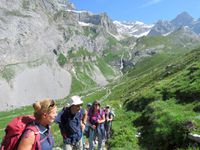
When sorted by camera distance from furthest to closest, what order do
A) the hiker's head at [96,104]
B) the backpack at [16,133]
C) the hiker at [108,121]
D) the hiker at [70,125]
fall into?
the hiker at [108,121]
the hiker's head at [96,104]
the hiker at [70,125]
the backpack at [16,133]

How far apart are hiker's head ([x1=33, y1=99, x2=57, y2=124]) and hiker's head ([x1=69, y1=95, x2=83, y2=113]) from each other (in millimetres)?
5835

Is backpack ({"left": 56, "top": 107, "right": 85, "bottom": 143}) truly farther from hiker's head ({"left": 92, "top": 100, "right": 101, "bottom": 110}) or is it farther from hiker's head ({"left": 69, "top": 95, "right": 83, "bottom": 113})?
hiker's head ({"left": 92, "top": 100, "right": 101, "bottom": 110})

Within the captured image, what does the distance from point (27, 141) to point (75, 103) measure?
6718 millimetres

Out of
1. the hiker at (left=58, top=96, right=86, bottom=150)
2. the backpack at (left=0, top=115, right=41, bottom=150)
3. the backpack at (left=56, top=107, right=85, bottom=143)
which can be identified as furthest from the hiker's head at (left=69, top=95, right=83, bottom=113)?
the backpack at (left=0, top=115, right=41, bottom=150)

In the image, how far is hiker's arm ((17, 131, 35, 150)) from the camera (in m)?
7.03

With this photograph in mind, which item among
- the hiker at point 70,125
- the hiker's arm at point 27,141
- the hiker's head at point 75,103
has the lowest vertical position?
the hiker at point 70,125

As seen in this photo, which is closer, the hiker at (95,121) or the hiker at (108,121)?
the hiker at (95,121)

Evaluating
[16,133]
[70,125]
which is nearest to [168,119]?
[70,125]

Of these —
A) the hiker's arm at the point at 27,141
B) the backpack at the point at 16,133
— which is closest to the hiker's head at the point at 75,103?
the backpack at the point at 16,133

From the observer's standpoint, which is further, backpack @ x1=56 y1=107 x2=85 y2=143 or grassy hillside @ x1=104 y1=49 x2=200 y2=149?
grassy hillside @ x1=104 y1=49 x2=200 y2=149

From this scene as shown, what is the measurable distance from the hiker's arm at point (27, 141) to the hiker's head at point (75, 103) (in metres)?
6.58

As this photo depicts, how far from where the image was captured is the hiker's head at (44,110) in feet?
25.4

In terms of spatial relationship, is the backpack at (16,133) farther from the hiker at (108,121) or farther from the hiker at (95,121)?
the hiker at (108,121)

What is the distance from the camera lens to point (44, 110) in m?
7.76
